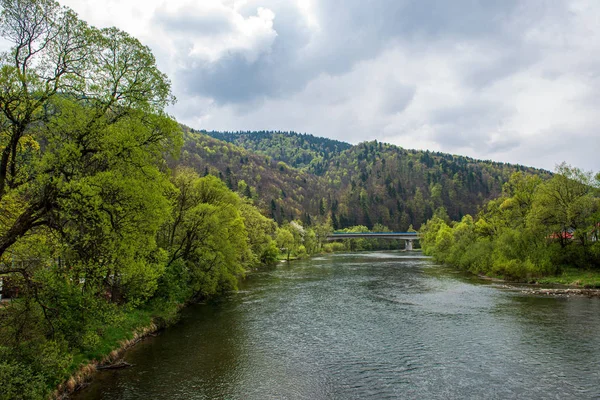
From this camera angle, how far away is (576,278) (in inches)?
1666

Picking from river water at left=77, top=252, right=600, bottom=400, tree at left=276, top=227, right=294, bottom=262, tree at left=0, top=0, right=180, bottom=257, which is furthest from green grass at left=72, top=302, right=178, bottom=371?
tree at left=276, top=227, right=294, bottom=262

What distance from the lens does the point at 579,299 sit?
33.9 m

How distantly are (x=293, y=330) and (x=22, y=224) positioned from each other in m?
17.7

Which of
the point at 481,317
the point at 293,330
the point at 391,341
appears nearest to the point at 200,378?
the point at 293,330

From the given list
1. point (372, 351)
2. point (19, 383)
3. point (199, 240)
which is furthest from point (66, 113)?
point (199, 240)

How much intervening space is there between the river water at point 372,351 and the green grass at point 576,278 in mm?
7641

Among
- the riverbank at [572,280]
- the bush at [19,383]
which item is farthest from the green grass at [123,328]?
the riverbank at [572,280]

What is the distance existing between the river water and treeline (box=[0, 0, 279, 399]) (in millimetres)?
3538

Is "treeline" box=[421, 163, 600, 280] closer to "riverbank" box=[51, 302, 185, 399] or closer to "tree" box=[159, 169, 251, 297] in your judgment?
"tree" box=[159, 169, 251, 297]

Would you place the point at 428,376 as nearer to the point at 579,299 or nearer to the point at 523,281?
the point at 579,299

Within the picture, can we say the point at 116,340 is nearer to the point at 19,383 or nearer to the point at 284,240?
the point at 19,383

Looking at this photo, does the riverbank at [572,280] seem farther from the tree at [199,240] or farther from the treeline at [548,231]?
the tree at [199,240]

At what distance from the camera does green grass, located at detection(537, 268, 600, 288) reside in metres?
39.5

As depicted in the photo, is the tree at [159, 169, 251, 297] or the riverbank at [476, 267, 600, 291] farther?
the riverbank at [476, 267, 600, 291]
